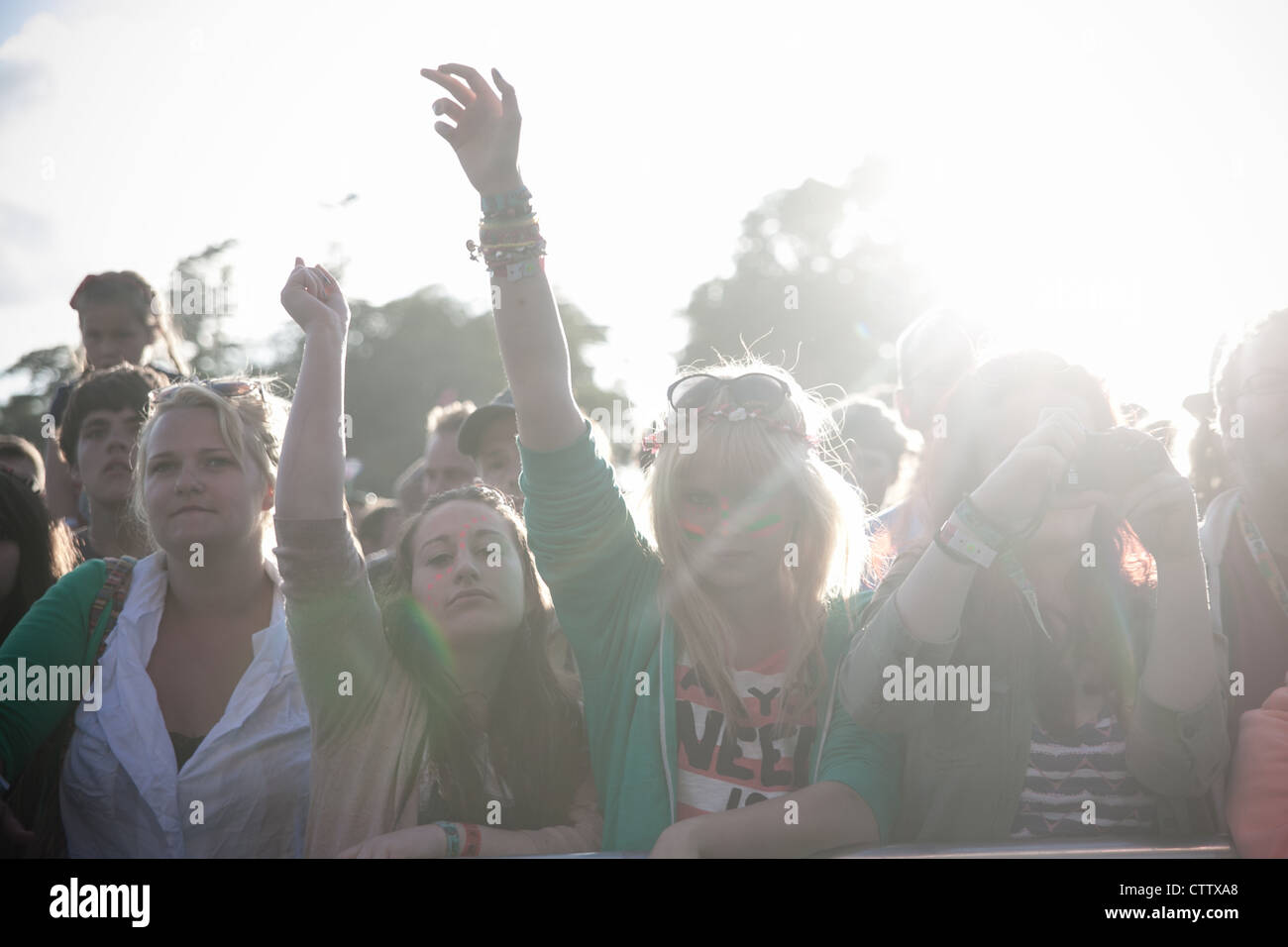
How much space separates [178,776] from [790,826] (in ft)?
4.88

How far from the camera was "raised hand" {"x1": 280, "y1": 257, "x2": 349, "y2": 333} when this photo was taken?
8.36ft

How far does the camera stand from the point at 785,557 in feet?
8.22

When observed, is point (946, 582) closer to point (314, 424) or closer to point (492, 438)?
point (314, 424)

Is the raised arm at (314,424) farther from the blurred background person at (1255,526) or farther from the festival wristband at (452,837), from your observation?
the blurred background person at (1255,526)

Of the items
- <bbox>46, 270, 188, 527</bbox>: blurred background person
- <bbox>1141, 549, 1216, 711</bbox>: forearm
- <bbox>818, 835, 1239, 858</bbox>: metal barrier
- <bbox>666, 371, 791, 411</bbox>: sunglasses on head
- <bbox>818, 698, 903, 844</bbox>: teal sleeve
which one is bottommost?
<bbox>818, 835, 1239, 858</bbox>: metal barrier

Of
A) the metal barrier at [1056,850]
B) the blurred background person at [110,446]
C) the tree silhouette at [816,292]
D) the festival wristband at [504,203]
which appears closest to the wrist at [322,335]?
the festival wristband at [504,203]

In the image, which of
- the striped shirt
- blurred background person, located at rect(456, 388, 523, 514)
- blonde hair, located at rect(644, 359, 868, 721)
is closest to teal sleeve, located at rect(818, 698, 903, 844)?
blonde hair, located at rect(644, 359, 868, 721)

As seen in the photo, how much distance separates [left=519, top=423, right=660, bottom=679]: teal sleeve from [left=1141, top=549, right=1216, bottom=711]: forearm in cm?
109

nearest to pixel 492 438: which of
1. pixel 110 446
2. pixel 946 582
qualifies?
pixel 110 446

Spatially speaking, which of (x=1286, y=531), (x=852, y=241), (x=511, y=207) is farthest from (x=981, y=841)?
(x=852, y=241)

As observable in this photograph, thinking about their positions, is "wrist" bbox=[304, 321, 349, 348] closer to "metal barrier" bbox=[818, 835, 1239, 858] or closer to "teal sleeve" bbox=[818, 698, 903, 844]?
"teal sleeve" bbox=[818, 698, 903, 844]

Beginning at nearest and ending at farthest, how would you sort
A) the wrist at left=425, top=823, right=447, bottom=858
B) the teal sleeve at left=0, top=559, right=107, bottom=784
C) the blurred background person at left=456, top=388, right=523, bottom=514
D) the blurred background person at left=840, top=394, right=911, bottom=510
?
1. the wrist at left=425, top=823, right=447, bottom=858
2. the teal sleeve at left=0, top=559, right=107, bottom=784
3. the blurred background person at left=456, top=388, right=523, bottom=514
4. the blurred background person at left=840, top=394, right=911, bottom=510

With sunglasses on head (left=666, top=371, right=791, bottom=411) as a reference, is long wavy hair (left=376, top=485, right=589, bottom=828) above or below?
below

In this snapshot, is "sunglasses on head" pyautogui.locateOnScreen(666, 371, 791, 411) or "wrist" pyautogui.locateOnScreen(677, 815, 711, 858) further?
"sunglasses on head" pyautogui.locateOnScreen(666, 371, 791, 411)
